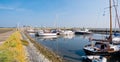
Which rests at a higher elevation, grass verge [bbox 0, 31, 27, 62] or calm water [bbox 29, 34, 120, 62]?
grass verge [bbox 0, 31, 27, 62]

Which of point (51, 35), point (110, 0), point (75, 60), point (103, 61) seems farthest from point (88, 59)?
point (51, 35)

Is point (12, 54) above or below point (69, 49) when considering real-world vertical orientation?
above

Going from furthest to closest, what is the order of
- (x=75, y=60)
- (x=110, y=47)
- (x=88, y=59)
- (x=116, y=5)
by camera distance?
(x=116, y=5) → (x=110, y=47) → (x=75, y=60) → (x=88, y=59)

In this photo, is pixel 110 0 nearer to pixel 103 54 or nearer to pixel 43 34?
pixel 103 54

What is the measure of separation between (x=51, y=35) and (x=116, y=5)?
163 feet

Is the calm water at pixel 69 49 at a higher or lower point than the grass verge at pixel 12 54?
lower

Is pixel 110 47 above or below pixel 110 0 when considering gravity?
below

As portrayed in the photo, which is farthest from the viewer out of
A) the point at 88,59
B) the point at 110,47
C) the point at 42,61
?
the point at 110,47

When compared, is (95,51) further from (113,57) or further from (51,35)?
(51,35)

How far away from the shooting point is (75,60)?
25.6 meters

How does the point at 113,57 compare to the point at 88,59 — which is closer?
the point at 88,59

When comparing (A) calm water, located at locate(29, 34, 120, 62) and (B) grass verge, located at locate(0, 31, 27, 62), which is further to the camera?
(A) calm water, located at locate(29, 34, 120, 62)

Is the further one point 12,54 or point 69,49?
point 69,49

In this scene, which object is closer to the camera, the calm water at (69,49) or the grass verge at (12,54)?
the grass verge at (12,54)
